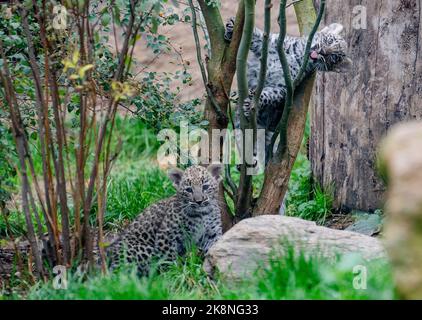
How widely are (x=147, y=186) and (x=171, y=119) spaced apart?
2040mm

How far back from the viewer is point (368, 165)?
286 inches

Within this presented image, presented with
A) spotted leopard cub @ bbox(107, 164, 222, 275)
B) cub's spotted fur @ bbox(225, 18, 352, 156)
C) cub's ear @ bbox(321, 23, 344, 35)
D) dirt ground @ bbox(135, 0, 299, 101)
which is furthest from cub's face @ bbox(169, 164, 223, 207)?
dirt ground @ bbox(135, 0, 299, 101)

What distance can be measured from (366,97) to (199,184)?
1.74m

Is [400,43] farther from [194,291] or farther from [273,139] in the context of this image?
[194,291]

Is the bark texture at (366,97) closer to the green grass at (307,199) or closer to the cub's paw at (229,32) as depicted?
the green grass at (307,199)

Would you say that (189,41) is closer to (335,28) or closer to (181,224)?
(335,28)

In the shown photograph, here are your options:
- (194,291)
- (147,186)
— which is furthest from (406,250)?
(147,186)

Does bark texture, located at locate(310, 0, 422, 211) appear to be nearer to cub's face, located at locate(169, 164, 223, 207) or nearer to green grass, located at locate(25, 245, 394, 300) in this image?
cub's face, located at locate(169, 164, 223, 207)

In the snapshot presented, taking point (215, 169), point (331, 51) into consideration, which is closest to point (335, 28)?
point (331, 51)

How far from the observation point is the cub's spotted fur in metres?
6.89

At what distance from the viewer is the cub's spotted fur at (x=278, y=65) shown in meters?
6.89

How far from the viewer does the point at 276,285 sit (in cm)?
447

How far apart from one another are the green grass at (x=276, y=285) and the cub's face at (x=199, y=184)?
1.42 meters
